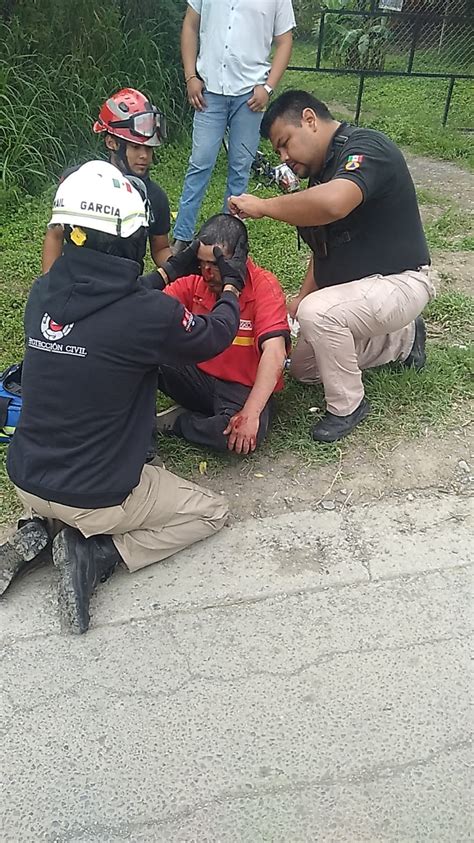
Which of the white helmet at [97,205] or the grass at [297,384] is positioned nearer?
the white helmet at [97,205]

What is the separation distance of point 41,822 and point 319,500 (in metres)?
1.65

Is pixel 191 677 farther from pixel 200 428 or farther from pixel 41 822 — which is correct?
pixel 200 428

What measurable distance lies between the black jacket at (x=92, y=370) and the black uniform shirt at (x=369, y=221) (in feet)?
3.79

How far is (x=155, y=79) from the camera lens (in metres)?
7.86

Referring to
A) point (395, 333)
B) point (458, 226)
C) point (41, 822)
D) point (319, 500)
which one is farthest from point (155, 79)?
point (41, 822)

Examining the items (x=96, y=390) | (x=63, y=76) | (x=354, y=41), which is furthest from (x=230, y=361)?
(x=354, y=41)

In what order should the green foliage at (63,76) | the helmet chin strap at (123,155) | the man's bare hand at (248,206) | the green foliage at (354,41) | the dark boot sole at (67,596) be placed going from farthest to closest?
1. the green foliage at (354,41)
2. the green foliage at (63,76)
3. the helmet chin strap at (123,155)
4. the man's bare hand at (248,206)
5. the dark boot sole at (67,596)

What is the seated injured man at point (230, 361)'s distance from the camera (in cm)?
330

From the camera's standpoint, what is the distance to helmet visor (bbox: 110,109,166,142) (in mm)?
3771

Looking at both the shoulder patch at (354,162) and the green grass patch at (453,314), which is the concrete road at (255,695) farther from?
the green grass patch at (453,314)

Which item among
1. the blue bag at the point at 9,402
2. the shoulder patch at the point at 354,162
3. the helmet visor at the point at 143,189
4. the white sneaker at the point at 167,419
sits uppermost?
the shoulder patch at the point at 354,162

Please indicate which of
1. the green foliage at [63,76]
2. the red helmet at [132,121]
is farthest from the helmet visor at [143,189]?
the green foliage at [63,76]

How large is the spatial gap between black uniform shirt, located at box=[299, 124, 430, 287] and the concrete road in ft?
4.20

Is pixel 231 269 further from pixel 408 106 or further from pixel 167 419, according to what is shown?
pixel 408 106
